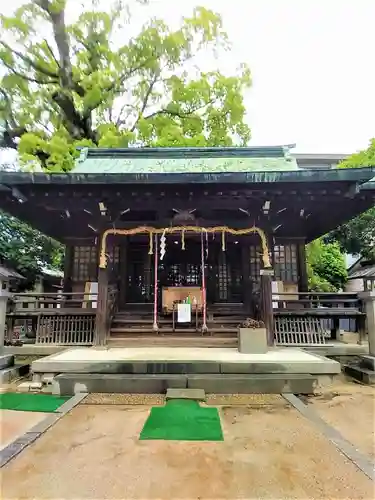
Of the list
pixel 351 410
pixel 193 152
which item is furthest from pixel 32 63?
pixel 351 410

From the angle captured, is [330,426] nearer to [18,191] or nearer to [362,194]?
[362,194]

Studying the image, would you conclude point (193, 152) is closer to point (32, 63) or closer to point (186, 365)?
point (186, 365)

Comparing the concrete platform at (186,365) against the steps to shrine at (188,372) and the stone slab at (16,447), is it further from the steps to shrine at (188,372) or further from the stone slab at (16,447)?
the stone slab at (16,447)

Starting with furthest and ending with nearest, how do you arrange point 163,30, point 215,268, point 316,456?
point 163,30, point 215,268, point 316,456

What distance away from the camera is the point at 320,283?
15.3 meters

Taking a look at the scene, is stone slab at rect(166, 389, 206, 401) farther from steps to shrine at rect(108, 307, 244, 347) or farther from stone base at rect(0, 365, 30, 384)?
stone base at rect(0, 365, 30, 384)

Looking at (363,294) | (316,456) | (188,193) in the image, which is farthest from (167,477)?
(363,294)

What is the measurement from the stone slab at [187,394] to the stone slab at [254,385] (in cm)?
22

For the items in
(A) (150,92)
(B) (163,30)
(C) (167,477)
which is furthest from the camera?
(A) (150,92)

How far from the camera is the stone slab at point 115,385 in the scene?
222 inches

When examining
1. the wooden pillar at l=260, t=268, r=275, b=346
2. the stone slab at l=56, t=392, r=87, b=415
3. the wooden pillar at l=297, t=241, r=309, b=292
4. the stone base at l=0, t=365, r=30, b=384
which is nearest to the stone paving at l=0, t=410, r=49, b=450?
the stone slab at l=56, t=392, r=87, b=415

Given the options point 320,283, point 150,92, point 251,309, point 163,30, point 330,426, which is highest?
point 163,30

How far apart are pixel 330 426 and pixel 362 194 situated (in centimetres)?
540

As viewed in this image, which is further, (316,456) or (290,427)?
(290,427)
